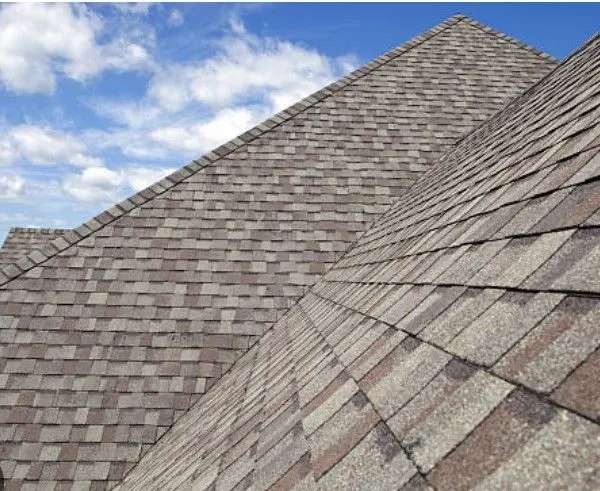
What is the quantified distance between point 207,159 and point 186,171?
52 cm

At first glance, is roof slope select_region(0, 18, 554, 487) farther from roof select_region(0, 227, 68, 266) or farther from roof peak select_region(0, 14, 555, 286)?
roof select_region(0, 227, 68, 266)

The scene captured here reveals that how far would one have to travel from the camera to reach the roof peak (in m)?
8.42

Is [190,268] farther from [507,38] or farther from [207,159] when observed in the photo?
[507,38]

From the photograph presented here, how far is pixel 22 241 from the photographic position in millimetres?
20891

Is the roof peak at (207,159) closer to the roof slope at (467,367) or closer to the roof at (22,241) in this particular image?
the roof slope at (467,367)

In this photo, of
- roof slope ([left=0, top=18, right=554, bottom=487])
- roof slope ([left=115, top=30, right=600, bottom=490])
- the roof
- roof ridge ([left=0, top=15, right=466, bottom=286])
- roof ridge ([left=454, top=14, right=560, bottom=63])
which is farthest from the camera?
the roof

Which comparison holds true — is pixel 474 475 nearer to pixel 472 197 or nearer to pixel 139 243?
pixel 472 197

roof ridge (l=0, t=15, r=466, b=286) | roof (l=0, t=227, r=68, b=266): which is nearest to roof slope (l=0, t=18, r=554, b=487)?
roof ridge (l=0, t=15, r=466, b=286)

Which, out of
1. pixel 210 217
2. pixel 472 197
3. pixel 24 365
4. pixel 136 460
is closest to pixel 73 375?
pixel 24 365

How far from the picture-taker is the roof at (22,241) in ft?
65.6

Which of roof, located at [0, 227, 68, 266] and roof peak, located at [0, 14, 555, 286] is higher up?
roof, located at [0, 227, 68, 266]

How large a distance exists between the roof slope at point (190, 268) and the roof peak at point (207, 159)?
0.04 meters

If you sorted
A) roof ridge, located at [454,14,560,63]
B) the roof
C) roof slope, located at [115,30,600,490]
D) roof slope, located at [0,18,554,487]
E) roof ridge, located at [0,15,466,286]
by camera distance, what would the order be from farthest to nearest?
the roof
roof ridge, located at [454,14,560,63]
roof ridge, located at [0,15,466,286]
roof slope, located at [0,18,554,487]
roof slope, located at [115,30,600,490]

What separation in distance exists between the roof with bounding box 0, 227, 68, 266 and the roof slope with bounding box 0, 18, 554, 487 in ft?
42.8
